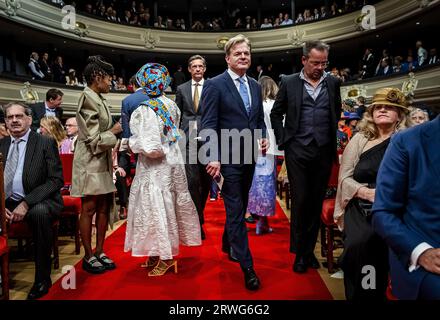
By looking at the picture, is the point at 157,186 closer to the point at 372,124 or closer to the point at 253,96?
the point at 253,96

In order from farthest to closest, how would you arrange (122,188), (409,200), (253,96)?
(122,188)
(253,96)
(409,200)

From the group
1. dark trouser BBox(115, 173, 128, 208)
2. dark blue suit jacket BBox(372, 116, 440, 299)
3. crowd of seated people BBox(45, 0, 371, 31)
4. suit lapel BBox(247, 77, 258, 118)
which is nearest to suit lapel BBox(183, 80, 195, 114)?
suit lapel BBox(247, 77, 258, 118)

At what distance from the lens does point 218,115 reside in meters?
2.31

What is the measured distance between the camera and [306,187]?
2498mm

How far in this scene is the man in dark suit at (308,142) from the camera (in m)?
2.48

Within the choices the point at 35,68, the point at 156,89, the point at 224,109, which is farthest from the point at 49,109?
the point at 35,68

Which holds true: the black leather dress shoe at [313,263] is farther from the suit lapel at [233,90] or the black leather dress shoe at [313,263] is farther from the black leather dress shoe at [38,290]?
the black leather dress shoe at [38,290]

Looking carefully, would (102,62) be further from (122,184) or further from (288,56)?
(288,56)

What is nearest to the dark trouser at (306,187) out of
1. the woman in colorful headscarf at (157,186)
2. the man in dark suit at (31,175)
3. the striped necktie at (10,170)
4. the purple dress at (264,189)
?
the woman in colorful headscarf at (157,186)

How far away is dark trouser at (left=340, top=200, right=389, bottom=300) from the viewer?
1636 millimetres

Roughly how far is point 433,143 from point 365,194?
0.81 metres

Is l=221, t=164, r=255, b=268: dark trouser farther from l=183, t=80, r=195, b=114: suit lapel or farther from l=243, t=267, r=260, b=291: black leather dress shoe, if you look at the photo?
l=183, t=80, r=195, b=114: suit lapel
